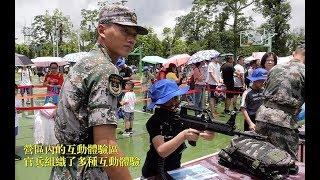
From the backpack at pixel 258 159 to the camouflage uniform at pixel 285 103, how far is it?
27 cm

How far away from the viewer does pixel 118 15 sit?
63.6 inches

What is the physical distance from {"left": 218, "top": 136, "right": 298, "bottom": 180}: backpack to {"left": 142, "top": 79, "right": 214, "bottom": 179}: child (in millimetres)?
627

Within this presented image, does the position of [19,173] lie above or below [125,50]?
below

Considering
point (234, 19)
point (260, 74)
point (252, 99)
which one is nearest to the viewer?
point (260, 74)

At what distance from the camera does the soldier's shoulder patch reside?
1.49 meters

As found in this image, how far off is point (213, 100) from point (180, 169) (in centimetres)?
695

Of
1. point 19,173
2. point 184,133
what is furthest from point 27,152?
point 19,173

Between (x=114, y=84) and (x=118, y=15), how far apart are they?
1.05 feet

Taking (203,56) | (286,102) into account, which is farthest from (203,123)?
(203,56)

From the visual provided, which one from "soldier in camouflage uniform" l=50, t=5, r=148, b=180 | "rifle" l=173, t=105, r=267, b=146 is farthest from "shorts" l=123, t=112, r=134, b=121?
"soldier in camouflage uniform" l=50, t=5, r=148, b=180

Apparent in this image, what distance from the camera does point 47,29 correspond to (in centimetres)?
3759

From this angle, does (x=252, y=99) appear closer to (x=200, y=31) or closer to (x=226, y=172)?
(x=226, y=172)

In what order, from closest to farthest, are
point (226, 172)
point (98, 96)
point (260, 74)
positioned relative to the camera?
point (98, 96), point (226, 172), point (260, 74)

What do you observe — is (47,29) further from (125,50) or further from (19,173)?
(125,50)
